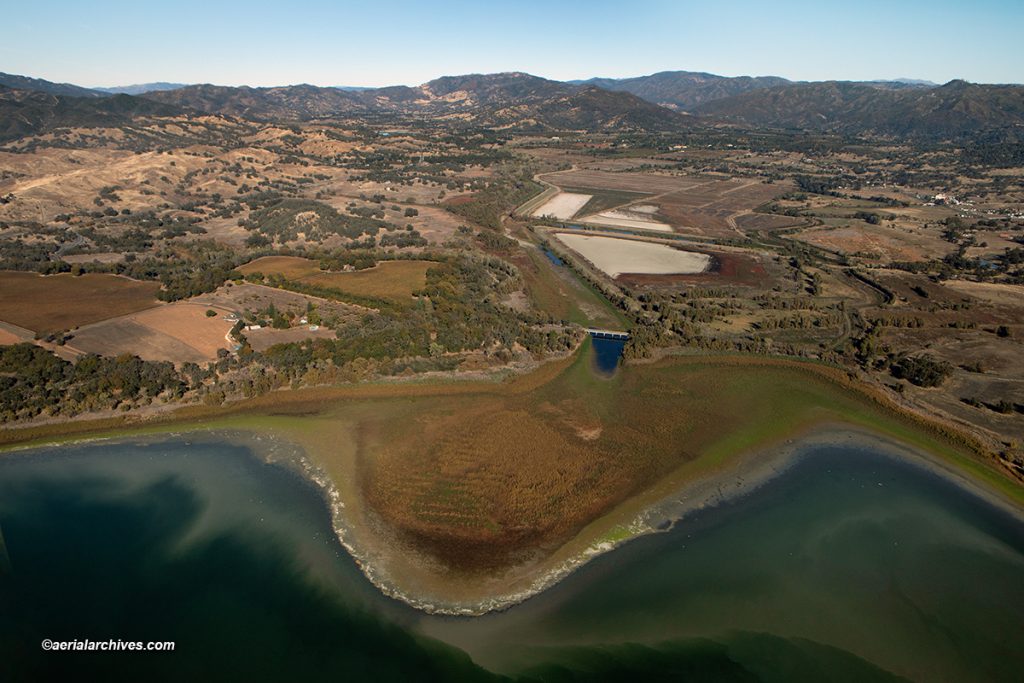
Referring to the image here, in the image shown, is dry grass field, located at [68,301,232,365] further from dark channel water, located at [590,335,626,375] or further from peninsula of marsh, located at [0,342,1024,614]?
dark channel water, located at [590,335,626,375]

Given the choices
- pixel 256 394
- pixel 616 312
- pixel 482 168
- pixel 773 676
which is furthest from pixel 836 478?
pixel 482 168

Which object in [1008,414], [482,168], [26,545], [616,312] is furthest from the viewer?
[482,168]

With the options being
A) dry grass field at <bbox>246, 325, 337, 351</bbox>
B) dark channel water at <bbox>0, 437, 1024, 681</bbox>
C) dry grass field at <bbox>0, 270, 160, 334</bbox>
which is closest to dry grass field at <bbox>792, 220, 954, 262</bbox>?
dark channel water at <bbox>0, 437, 1024, 681</bbox>

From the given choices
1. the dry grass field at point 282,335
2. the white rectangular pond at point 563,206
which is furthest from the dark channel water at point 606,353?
the white rectangular pond at point 563,206

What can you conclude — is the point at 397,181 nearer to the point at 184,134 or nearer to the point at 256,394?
the point at 184,134

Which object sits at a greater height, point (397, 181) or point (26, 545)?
point (397, 181)
